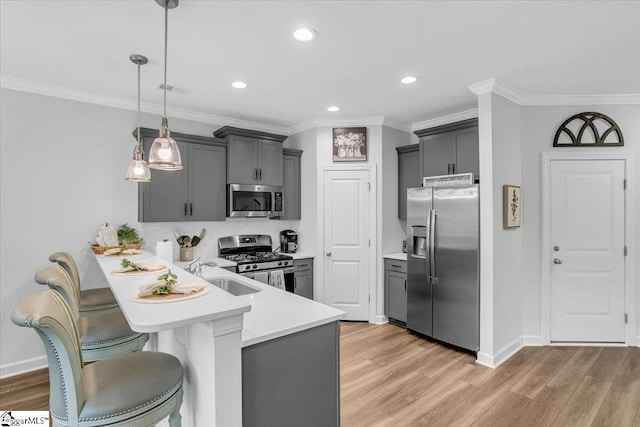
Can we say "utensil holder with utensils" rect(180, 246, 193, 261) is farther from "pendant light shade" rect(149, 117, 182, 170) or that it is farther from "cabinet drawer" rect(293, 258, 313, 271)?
"pendant light shade" rect(149, 117, 182, 170)

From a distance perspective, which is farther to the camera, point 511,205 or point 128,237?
point 128,237

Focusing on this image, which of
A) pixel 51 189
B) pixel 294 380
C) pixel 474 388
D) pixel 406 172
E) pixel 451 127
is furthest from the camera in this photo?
pixel 406 172

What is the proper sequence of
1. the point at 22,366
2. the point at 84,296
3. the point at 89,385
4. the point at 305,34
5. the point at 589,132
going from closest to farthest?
the point at 89,385 → the point at 305,34 → the point at 84,296 → the point at 22,366 → the point at 589,132

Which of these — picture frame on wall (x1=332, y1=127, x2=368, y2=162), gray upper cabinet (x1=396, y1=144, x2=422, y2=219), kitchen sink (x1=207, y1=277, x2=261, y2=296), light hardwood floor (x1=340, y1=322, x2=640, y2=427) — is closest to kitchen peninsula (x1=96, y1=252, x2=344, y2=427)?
kitchen sink (x1=207, y1=277, x2=261, y2=296)

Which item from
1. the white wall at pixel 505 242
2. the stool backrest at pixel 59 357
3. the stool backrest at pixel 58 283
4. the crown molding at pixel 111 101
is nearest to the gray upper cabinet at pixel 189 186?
the crown molding at pixel 111 101

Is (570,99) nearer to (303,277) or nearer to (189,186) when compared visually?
(303,277)

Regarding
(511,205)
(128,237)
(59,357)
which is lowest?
(59,357)

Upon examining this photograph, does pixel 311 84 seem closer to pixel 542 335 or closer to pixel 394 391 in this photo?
pixel 394 391

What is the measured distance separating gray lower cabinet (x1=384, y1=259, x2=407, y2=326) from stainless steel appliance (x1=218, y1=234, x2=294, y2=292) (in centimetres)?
129

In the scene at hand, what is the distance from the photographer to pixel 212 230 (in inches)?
170

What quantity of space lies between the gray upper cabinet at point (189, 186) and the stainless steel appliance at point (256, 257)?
0.47 metres

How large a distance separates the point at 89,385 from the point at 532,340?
13.6 feet

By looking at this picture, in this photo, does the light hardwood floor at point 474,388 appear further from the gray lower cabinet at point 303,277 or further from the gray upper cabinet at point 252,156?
the gray upper cabinet at point 252,156

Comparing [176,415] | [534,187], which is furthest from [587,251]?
[176,415]
